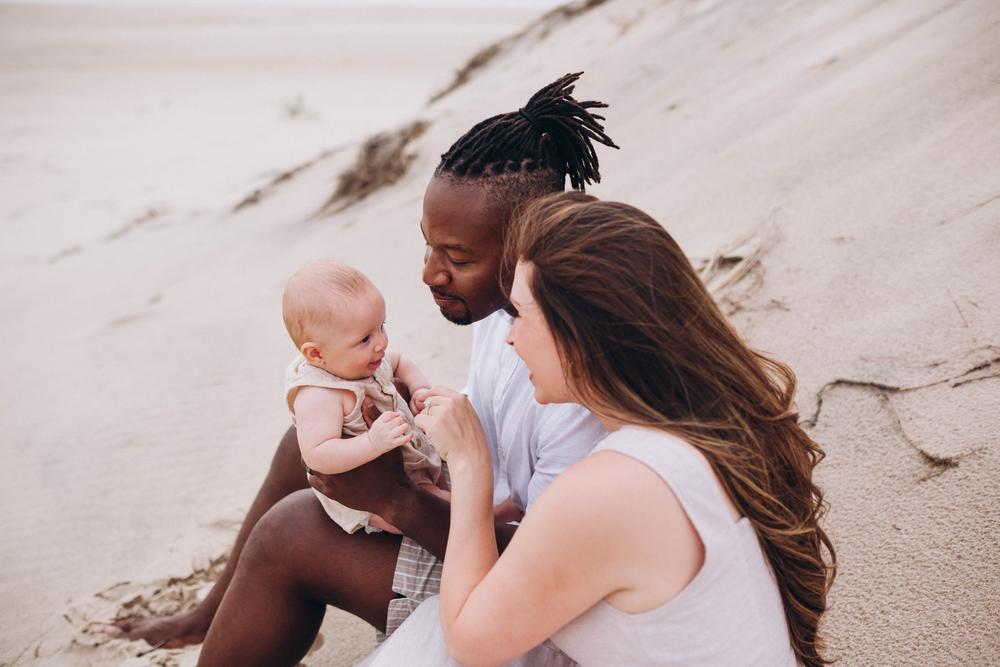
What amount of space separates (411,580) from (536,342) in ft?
2.62

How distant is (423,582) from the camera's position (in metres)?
1.93

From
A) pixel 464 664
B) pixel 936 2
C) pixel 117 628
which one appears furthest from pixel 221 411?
pixel 936 2

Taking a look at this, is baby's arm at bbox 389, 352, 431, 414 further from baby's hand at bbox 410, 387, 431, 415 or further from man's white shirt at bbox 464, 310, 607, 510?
man's white shirt at bbox 464, 310, 607, 510

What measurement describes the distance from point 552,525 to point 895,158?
3.14 m

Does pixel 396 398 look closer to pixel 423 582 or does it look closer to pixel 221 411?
pixel 423 582

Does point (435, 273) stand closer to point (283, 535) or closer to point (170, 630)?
point (283, 535)

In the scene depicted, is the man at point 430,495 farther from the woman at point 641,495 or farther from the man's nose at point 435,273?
the woman at point 641,495

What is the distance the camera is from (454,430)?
1704 mm

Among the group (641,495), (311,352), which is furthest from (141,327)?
(641,495)

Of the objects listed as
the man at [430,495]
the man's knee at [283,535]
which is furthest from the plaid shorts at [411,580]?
the man's knee at [283,535]

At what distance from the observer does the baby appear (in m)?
2.02

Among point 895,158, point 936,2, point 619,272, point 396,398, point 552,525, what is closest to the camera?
point 552,525

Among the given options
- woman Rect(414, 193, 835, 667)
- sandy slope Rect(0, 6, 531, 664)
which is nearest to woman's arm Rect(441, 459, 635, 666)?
woman Rect(414, 193, 835, 667)

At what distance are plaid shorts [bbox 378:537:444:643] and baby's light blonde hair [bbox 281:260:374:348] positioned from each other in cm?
65
